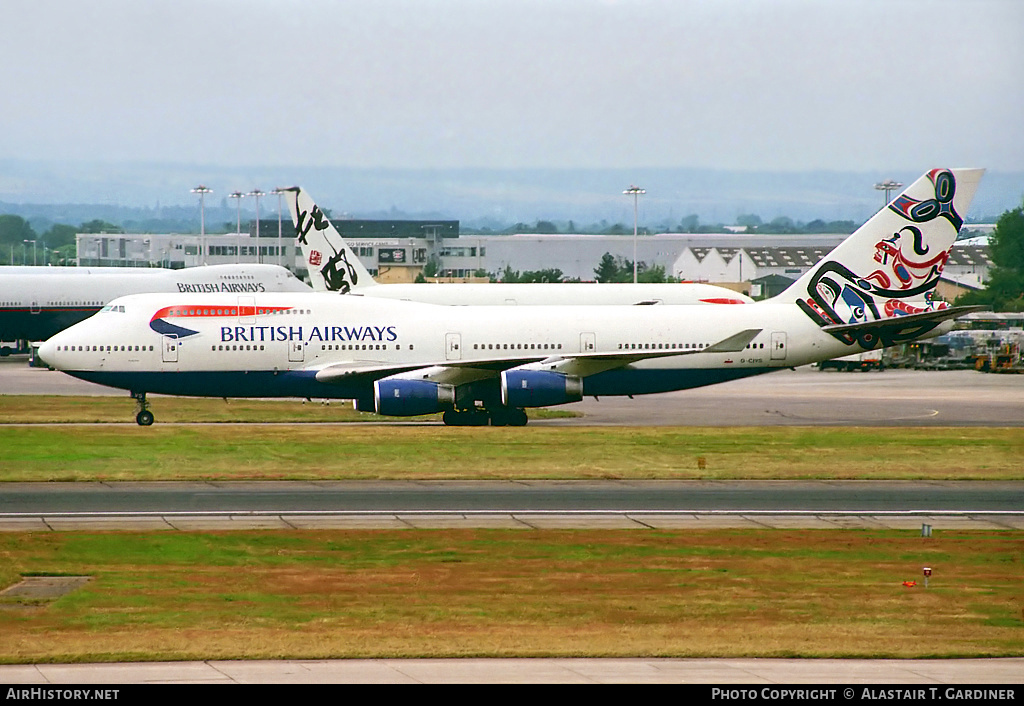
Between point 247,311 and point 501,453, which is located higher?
→ point 247,311

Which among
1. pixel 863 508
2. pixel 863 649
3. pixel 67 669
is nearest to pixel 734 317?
pixel 863 508

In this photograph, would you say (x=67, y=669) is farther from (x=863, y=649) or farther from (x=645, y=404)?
(x=645, y=404)

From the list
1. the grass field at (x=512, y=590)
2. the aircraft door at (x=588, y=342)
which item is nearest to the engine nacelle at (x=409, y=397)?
the aircraft door at (x=588, y=342)

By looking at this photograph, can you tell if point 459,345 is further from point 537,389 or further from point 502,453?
point 502,453

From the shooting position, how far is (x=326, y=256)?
76.9m

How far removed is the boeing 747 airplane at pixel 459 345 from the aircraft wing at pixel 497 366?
51mm

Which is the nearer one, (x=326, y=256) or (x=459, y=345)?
(x=459, y=345)

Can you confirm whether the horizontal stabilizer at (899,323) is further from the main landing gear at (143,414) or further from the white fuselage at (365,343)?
the main landing gear at (143,414)

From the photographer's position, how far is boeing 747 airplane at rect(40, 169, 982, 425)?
47.6m

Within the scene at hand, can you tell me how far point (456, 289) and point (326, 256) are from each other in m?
8.44

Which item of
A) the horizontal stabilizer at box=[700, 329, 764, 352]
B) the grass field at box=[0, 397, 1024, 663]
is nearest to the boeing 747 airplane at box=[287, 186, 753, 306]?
the horizontal stabilizer at box=[700, 329, 764, 352]

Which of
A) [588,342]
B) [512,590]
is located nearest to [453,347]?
[588,342]

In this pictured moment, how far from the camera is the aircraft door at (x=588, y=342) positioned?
48.6m

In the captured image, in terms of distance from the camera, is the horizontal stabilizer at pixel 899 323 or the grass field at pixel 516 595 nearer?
the grass field at pixel 516 595
